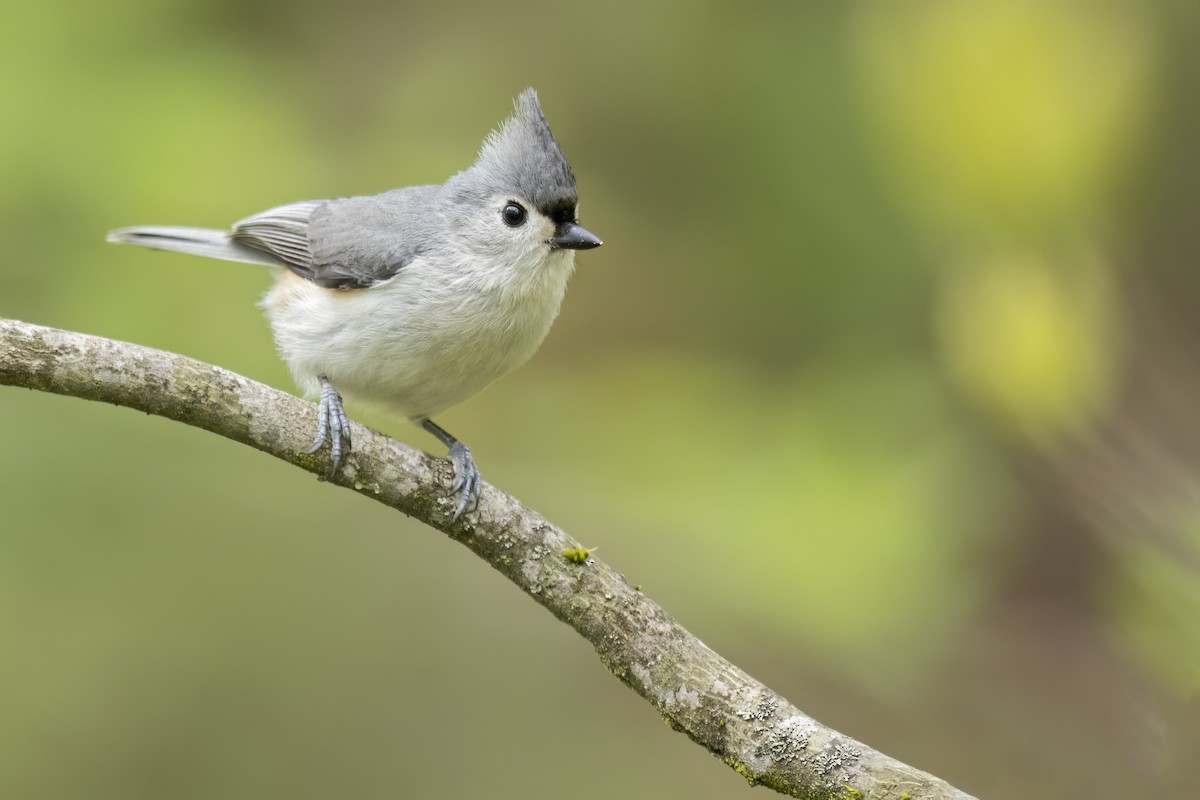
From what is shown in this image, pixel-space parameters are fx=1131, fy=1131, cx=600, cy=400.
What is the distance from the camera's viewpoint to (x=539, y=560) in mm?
2723

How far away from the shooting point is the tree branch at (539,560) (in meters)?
2.38

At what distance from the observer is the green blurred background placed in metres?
4.30

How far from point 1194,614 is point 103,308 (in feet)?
→ 13.2

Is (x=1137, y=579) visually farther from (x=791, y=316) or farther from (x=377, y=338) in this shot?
(x=377, y=338)

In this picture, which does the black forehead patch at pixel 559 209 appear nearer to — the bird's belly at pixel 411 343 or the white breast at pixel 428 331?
the white breast at pixel 428 331

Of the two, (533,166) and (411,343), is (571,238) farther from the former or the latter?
(411,343)

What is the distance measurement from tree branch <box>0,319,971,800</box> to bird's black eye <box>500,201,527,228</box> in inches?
37.8

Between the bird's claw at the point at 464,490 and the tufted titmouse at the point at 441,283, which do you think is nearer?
the bird's claw at the point at 464,490

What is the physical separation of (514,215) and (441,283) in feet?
1.07

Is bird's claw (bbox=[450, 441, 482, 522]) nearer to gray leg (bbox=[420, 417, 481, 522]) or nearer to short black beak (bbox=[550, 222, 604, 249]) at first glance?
gray leg (bbox=[420, 417, 481, 522])

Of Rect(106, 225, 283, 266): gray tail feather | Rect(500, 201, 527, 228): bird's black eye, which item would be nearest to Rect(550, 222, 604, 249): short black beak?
Rect(500, 201, 527, 228): bird's black eye

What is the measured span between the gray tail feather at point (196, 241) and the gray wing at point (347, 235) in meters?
0.04

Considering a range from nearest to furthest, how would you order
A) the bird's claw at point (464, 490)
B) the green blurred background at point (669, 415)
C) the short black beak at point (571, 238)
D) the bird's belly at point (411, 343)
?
1. the bird's claw at point (464, 490)
2. the bird's belly at point (411, 343)
3. the short black beak at point (571, 238)
4. the green blurred background at point (669, 415)

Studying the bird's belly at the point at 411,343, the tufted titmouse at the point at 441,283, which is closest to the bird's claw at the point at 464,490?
the tufted titmouse at the point at 441,283
